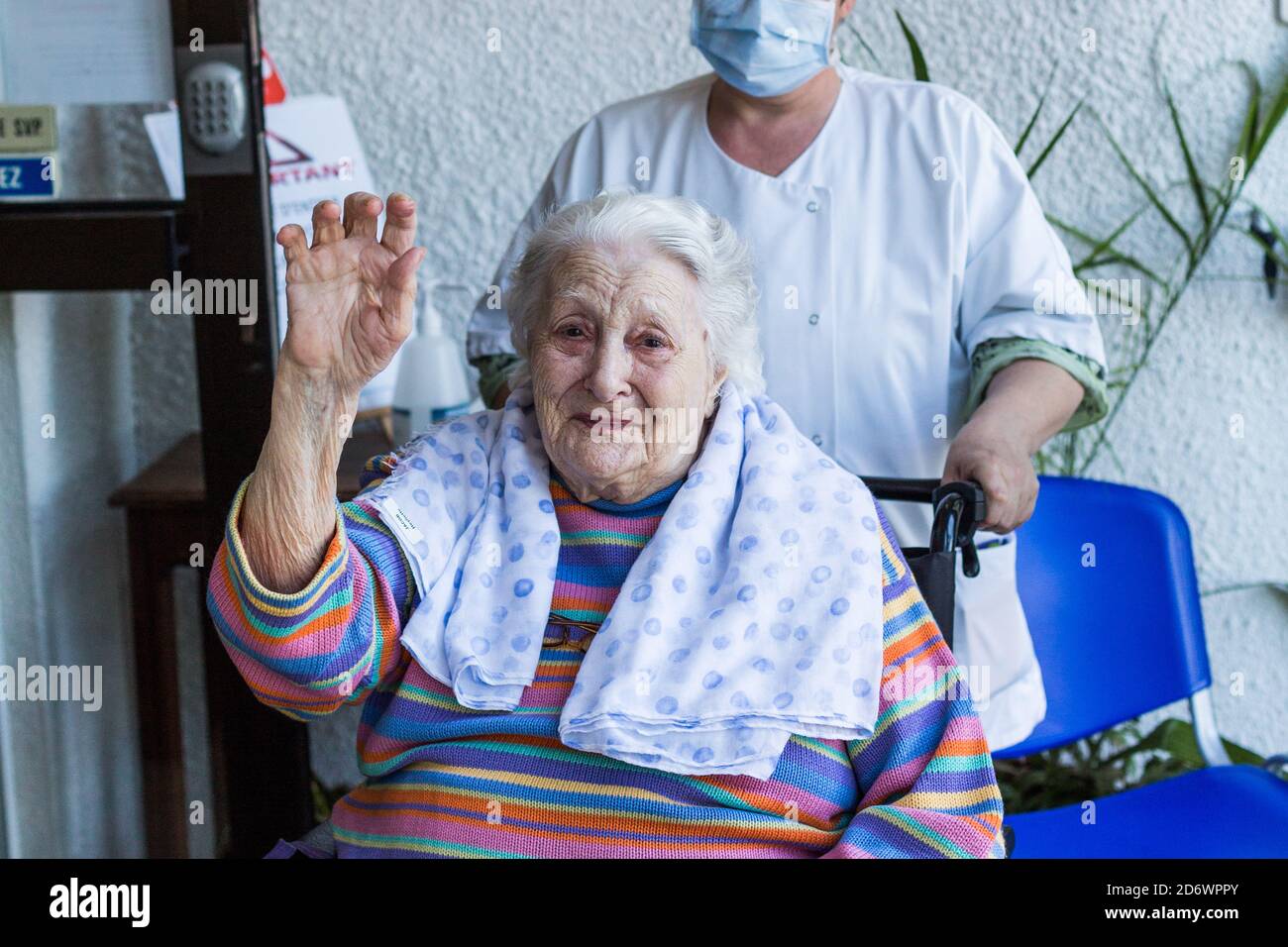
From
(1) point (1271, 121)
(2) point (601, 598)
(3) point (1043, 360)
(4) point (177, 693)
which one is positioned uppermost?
(1) point (1271, 121)

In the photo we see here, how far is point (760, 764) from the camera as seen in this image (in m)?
1.40

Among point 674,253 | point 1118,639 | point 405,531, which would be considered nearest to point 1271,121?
point 1118,639

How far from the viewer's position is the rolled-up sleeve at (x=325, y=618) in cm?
136

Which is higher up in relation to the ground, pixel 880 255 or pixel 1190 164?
pixel 1190 164

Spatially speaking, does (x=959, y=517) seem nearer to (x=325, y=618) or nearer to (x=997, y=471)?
(x=997, y=471)

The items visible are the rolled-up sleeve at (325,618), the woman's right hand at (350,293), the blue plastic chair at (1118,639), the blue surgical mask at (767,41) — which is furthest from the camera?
the blue plastic chair at (1118,639)

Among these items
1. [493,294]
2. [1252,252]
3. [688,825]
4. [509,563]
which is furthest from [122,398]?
[1252,252]

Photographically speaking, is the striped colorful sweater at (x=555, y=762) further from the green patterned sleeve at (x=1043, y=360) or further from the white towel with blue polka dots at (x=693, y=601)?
the green patterned sleeve at (x=1043, y=360)

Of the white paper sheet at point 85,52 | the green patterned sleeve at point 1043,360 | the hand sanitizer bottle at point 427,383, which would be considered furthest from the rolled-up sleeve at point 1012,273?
the white paper sheet at point 85,52

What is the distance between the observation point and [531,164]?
275 centimetres

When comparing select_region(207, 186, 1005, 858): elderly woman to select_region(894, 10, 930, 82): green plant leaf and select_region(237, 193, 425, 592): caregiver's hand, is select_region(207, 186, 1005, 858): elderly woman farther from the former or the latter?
select_region(894, 10, 930, 82): green plant leaf

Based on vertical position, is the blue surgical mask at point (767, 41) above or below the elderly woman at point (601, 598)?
above

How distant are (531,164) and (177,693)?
1.35 m
